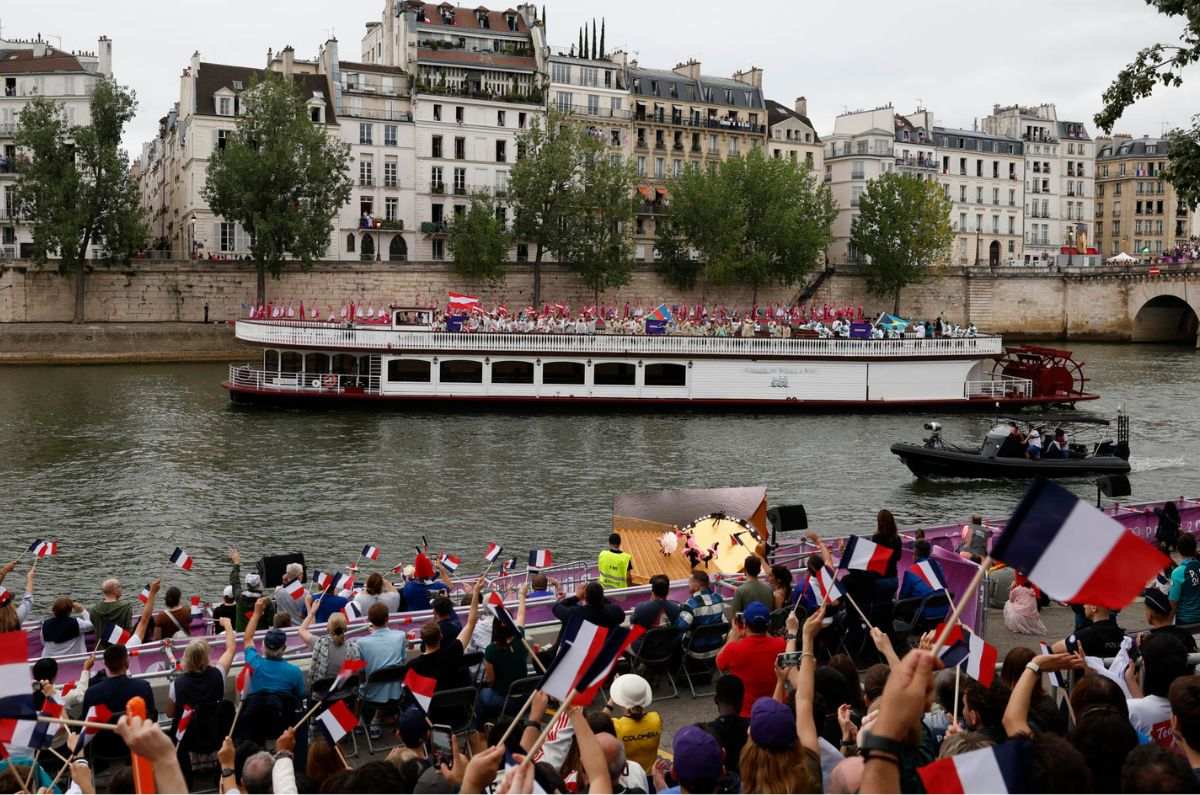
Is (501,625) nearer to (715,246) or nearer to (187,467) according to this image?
(187,467)

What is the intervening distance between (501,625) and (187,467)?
25017 millimetres

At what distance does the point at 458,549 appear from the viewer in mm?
24984

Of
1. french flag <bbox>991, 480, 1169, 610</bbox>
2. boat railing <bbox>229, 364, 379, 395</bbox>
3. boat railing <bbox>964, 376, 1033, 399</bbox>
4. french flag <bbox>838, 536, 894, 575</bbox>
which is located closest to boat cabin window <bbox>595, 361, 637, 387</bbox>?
boat railing <bbox>229, 364, 379, 395</bbox>

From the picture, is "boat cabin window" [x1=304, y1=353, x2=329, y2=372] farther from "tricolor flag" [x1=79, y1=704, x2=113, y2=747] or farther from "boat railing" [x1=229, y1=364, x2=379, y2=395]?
"tricolor flag" [x1=79, y1=704, x2=113, y2=747]

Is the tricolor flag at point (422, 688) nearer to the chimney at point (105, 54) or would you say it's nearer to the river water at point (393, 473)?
the river water at point (393, 473)

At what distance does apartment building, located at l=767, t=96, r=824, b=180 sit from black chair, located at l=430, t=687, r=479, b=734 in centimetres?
8389

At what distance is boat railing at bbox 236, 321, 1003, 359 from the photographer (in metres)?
46.2

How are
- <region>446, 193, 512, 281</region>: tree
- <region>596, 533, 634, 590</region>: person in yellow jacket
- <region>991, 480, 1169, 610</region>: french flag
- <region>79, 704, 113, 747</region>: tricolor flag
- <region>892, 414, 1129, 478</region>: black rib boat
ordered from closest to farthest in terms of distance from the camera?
<region>991, 480, 1169, 610</region>: french flag → <region>79, 704, 113, 747</region>: tricolor flag → <region>596, 533, 634, 590</region>: person in yellow jacket → <region>892, 414, 1129, 478</region>: black rib boat → <region>446, 193, 512, 281</region>: tree

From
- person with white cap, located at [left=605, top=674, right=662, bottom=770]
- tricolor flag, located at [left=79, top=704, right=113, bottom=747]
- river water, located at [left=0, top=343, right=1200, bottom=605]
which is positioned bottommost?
river water, located at [left=0, top=343, right=1200, bottom=605]

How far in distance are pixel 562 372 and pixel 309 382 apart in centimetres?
896

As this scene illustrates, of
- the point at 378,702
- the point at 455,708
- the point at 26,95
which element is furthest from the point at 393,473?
the point at 26,95

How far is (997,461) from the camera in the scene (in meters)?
31.5

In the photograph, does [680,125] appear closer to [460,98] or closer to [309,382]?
[460,98]

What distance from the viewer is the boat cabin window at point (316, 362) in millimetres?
46906
